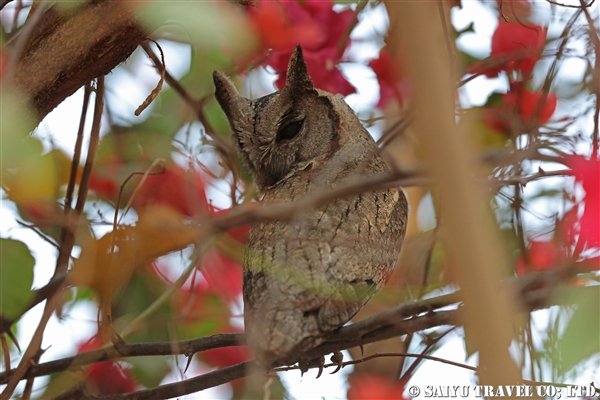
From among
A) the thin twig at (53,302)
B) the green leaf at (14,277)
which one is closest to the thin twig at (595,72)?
the thin twig at (53,302)

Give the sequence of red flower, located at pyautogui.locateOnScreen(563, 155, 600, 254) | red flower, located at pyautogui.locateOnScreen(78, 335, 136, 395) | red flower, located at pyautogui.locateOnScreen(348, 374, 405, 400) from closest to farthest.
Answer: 1. red flower, located at pyautogui.locateOnScreen(563, 155, 600, 254)
2. red flower, located at pyautogui.locateOnScreen(348, 374, 405, 400)
3. red flower, located at pyautogui.locateOnScreen(78, 335, 136, 395)

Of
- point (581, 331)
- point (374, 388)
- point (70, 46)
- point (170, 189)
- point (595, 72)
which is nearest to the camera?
point (581, 331)

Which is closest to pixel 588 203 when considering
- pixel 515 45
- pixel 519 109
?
pixel 519 109

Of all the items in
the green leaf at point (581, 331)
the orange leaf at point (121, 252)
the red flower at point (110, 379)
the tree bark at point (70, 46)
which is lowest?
the green leaf at point (581, 331)

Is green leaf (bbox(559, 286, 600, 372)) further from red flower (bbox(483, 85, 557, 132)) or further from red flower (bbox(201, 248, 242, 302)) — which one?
red flower (bbox(201, 248, 242, 302))

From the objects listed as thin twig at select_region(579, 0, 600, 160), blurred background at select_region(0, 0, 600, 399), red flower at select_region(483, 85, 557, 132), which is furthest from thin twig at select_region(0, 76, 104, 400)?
thin twig at select_region(579, 0, 600, 160)

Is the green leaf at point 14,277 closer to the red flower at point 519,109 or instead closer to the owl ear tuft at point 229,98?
the owl ear tuft at point 229,98

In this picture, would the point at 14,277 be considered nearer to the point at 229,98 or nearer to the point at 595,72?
the point at 229,98
